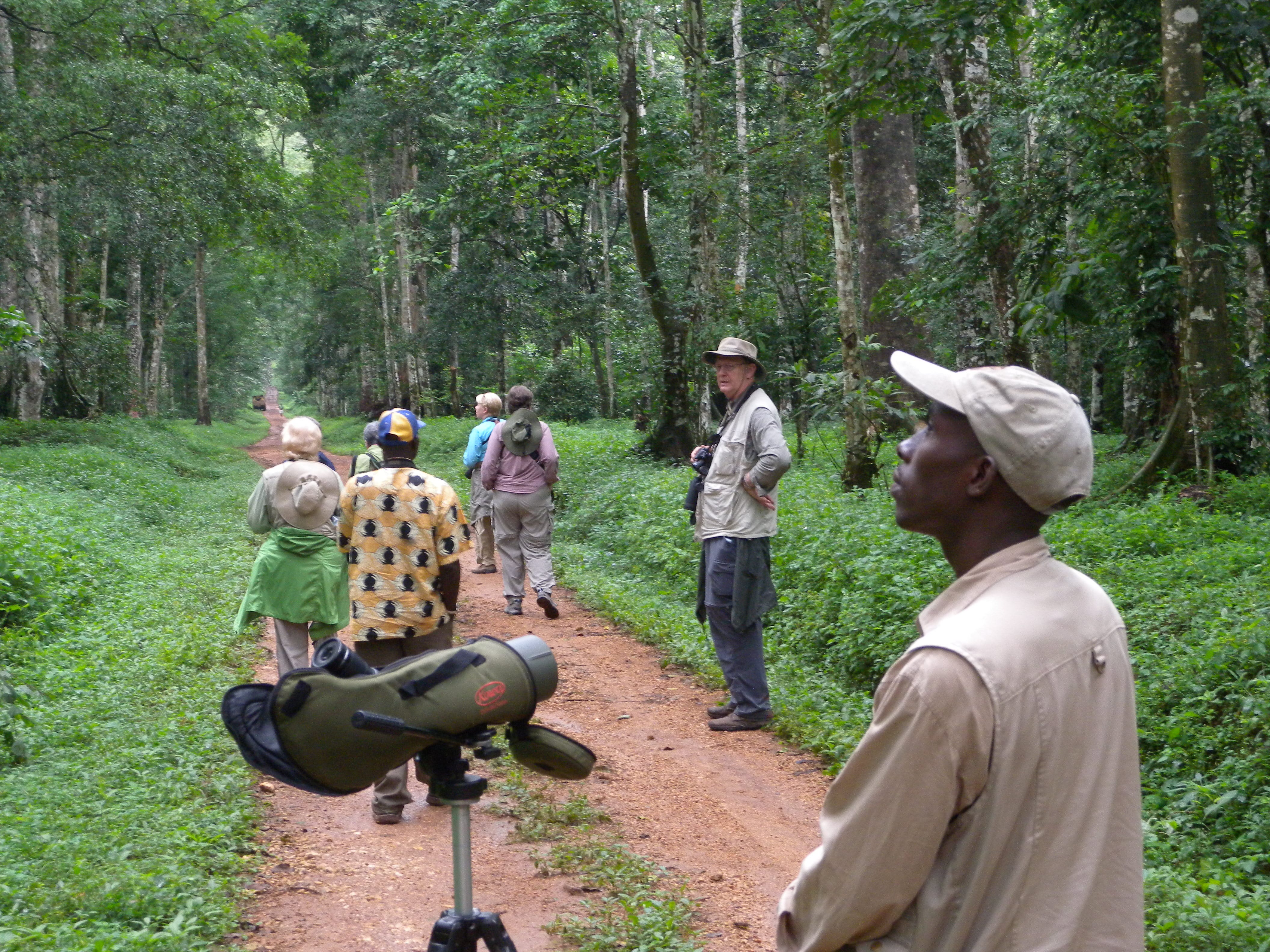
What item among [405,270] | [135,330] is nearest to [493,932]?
[405,270]

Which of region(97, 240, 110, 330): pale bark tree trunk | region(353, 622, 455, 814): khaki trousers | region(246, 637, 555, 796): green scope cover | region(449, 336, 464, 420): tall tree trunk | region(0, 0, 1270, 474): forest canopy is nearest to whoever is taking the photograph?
region(246, 637, 555, 796): green scope cover

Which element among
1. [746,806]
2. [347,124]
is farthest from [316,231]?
[746,806]

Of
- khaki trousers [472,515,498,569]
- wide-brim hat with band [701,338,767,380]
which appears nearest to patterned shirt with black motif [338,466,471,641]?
wide-brim hat with band [701,338,767,380]

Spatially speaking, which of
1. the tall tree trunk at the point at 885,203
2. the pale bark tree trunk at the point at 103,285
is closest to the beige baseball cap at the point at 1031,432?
the tall tree trunk at the point at 885,203

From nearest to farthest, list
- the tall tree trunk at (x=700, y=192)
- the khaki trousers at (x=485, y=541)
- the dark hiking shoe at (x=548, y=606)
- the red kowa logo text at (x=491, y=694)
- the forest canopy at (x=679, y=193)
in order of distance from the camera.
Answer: the red kowa logo text at (x=491, y=694), the forest canopy at (x=679, y=193), the dark hiking shoe at (x=548, y=606), the khaki trousers at (x=485, y=541), the tall tree trunk at (x=700, y=192)

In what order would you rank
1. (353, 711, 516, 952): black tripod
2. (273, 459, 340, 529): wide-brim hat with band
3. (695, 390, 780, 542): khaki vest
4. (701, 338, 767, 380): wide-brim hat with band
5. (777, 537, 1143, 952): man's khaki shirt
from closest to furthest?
(777, 537, 1143, 952): man's khaki shirt → (353, 711, 516, 952): black tripod → (273, 459, 340, 529): wide-brim hat with band → (701, 338, 767, 380): wide-brim hat with band → (695, 390, 780, 542): khaki vest

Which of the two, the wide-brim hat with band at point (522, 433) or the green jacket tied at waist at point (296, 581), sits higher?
the wide-brim hat with band at point (522, 433)

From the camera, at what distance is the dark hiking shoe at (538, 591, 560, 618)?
442 inches

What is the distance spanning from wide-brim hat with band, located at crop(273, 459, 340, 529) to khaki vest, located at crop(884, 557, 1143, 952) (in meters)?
5.39

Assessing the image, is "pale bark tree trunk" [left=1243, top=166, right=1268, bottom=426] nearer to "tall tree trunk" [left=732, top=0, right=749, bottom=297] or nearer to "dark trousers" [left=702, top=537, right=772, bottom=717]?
"dark trousers" [left=702, top=537, right=772, bottom=717]

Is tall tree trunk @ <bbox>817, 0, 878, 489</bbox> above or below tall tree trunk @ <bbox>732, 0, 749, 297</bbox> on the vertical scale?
below

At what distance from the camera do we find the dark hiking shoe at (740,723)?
7.41 metres

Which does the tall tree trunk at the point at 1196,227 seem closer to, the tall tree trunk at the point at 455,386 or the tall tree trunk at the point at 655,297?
the tall tree trunk at the point at 655,297

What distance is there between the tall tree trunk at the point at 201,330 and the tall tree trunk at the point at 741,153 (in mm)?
20201
